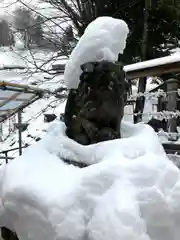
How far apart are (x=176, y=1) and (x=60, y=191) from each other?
6467mm

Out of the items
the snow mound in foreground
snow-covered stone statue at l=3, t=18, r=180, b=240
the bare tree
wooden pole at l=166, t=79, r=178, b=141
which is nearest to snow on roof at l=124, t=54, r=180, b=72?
wooden pole at l=166, t=79, r=178, b=141

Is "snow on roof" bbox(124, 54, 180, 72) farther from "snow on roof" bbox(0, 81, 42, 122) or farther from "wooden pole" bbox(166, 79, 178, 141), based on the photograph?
"snow on roof" bbox(0, 81, 42, 122)

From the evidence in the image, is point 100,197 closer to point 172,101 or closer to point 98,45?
point 98,45

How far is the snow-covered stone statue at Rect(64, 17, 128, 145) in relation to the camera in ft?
4.37

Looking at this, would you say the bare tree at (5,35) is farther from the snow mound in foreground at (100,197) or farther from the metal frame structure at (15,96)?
the snow mound in foreground at (100,197)

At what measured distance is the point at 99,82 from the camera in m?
1.33

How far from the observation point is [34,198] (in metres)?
1.11

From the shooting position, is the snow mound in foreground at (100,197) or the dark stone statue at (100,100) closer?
the snow mound in foreground at (100,197)

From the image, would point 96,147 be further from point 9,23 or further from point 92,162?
point 9,23

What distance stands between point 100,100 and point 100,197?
1.30ft

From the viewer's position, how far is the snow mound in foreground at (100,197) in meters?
1.01

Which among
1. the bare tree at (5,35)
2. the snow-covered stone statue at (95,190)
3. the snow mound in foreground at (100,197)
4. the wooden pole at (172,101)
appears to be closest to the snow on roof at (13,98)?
the wooden pole at (172,101)

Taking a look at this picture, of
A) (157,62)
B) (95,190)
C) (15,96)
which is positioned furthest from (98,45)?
(15,96)

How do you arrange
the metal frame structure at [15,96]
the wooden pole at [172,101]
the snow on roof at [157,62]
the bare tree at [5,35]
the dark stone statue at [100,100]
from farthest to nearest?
1. the bare tree at [5,35]
2. the metal frame structure at [15,96]
3. the wooden pole at [172,101]
4. the snow on roof at [157,62]
5. the dark stone statue at [100,100]
